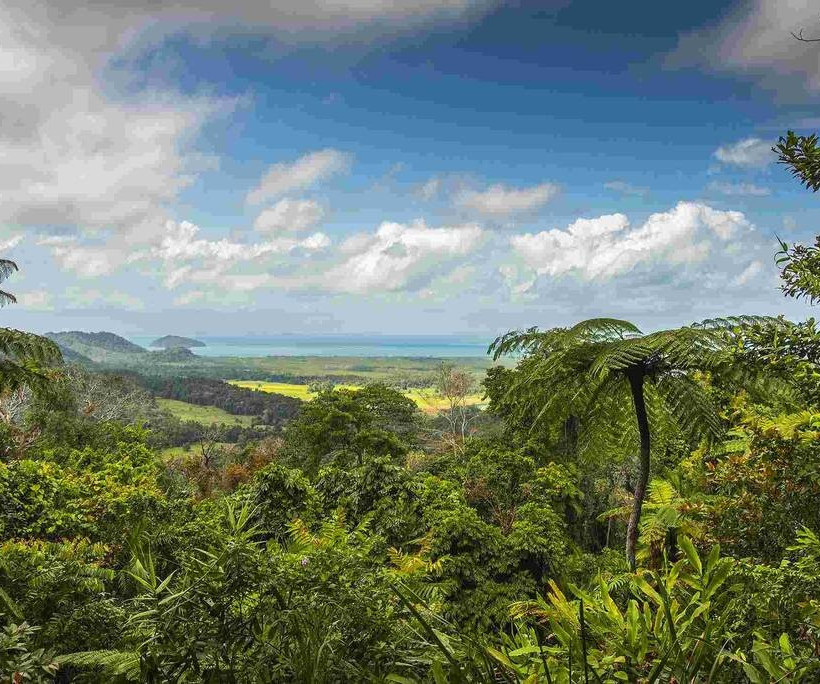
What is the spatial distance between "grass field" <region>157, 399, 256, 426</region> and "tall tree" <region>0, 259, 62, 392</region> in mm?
59903

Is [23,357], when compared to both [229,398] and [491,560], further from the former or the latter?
[229,398]

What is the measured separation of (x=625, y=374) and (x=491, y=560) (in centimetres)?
547

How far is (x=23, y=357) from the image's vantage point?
590cm

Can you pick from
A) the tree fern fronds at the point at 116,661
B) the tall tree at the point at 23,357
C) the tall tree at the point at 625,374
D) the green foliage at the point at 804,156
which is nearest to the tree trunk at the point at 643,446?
the tall tree at the point at 625,374

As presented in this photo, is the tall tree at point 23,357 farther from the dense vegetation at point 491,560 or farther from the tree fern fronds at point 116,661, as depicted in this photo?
the tree fern fronds at point 116,661

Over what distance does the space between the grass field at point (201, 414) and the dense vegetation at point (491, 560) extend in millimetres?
58350

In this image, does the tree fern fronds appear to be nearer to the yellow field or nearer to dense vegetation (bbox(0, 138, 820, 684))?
dense vegetation (bbox(0, 138, 820, 684))

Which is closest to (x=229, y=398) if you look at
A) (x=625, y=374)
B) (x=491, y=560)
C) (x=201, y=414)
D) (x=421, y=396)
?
(x=201, y=414)

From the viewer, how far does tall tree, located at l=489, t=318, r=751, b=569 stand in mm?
3189

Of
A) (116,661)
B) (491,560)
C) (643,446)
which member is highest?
(643,446)

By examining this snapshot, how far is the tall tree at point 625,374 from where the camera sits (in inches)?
126

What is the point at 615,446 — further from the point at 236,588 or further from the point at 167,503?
the point at 167,503

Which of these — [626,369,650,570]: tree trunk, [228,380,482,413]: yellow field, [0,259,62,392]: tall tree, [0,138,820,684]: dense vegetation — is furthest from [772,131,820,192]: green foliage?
[228,380,482,413]: yellow field

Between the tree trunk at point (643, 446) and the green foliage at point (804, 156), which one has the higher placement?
the green foliage at point (804, 156)
